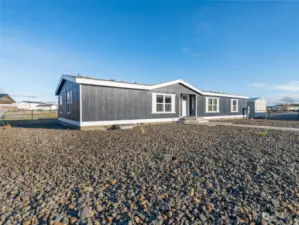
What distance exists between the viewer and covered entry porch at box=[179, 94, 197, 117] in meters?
13.6

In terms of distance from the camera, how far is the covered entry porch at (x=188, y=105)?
13.6 meters

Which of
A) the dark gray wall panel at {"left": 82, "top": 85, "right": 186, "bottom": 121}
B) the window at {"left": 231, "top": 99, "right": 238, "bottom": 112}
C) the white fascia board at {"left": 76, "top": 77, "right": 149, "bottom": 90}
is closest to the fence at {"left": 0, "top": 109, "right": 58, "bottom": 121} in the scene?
the dark gray wall panel at {"left": 82, "top": 85, "right": 186, "bottom": 121}

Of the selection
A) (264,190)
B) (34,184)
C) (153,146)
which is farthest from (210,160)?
(34,184)

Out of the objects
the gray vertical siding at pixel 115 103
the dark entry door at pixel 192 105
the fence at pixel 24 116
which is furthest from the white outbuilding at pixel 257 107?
the fence at pixel 24 116

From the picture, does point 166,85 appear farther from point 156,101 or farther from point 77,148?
point 77,148

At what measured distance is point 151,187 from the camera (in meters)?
2.76

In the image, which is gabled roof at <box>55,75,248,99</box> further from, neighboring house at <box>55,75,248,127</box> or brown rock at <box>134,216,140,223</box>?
brown rock at <box>134,216,140,223</box>

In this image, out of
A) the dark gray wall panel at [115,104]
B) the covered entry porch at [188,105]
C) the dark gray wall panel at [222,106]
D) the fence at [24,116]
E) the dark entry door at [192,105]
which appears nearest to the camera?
the dark gray wall panel at [115,104]

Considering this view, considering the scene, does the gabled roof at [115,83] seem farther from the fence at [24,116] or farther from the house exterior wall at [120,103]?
the fence at [24,116]

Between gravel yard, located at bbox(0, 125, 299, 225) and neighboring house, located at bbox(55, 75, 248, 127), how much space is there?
4.66m

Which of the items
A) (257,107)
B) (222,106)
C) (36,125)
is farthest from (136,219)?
(257,107)

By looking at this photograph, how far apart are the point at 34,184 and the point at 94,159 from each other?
1399mm

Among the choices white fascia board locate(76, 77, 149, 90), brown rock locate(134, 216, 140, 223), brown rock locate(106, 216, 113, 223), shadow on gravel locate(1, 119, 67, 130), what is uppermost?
white fascia board locate(76, 77, 149, 90)

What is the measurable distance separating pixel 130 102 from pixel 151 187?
812 centimetres
